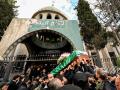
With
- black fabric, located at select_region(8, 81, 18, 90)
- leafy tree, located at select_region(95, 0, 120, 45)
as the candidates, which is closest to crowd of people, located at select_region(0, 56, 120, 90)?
black fabric, located at select_region(8, 81, 18, 90)

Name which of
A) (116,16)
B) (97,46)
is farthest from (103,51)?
(116,16)

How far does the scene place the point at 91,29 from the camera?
1237 inches

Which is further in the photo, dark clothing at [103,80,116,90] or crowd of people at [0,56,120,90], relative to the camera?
dark clothing at [103,80,116,90]

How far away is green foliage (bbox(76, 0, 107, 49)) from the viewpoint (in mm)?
30375

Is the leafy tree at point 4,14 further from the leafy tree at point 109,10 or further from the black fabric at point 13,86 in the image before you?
the black fabric at point 13,86

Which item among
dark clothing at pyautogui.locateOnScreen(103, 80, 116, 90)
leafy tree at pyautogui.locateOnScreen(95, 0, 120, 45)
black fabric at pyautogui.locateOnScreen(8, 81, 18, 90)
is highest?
leafy tree at pyautogui.locateOnScreen(95, 0, 120, 45)

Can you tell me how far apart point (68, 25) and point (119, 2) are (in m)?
5.83

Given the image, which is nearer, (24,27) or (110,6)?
(24,27)

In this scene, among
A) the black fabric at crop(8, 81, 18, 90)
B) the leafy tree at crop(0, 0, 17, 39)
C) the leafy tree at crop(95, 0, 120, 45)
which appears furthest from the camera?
the leafy tree at crop(0, 0, 17, 39)

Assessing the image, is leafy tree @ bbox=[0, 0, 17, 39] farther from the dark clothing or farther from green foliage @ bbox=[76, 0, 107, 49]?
the dark clothing

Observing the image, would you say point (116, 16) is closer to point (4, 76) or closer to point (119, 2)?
point (119, 2)

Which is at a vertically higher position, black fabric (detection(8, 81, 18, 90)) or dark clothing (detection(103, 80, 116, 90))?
black fabric (detection(8, 81, 18, 90))

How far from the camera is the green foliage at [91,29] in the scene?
30.4 meters

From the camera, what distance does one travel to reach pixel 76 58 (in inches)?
266
